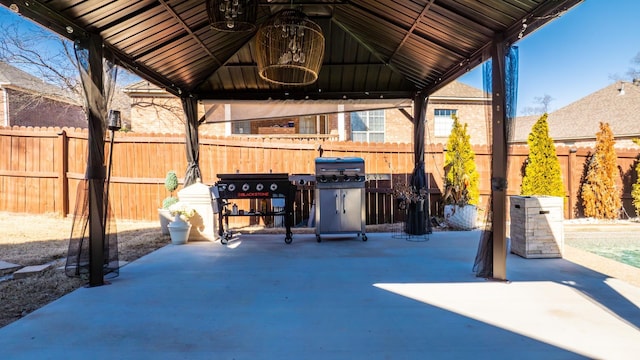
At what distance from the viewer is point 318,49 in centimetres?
434

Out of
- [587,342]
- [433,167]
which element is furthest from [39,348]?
[433,167]

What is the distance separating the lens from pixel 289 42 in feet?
12.7

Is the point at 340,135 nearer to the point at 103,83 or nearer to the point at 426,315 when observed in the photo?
the point at 103,83

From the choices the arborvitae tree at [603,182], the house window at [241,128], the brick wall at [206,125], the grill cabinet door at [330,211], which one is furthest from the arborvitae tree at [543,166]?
the house window at [241,128]

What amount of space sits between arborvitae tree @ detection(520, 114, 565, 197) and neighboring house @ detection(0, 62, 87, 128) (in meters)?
13.7

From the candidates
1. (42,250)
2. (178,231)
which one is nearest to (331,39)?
(178,231)

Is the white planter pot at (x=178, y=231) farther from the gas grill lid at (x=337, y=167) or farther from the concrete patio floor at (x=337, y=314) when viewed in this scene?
the gas grill lid at (x=337, y=167)

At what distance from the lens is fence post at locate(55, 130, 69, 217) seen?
7.88 meters

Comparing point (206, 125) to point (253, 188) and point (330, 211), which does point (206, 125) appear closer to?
point (253, 188)

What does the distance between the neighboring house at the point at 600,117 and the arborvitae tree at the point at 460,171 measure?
787 cm

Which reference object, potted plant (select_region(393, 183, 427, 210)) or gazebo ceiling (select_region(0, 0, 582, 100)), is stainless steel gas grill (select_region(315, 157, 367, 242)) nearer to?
potted plant (select_region(393, 183, 427, 210))

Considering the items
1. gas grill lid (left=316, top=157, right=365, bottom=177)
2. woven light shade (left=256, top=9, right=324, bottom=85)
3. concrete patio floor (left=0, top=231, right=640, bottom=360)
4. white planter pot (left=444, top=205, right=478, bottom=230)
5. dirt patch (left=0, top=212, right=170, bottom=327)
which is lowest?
concrete patio floor (left=0, top=231, right=640, bottom=360)

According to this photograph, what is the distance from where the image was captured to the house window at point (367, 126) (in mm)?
12031

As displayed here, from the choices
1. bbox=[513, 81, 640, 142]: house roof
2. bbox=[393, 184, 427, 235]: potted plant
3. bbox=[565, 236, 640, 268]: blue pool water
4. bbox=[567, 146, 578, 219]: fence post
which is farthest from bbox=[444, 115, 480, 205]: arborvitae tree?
bbox=[513, 81, 640, 142]: house roof
